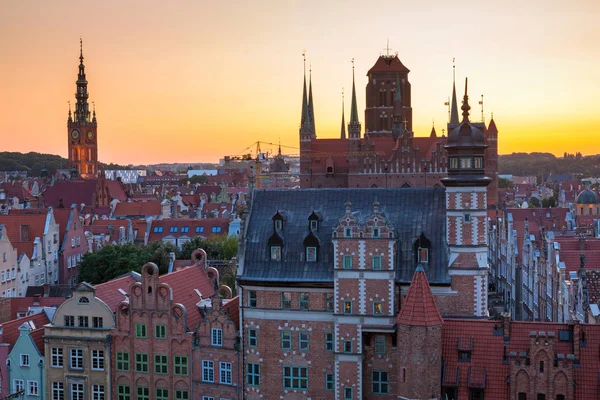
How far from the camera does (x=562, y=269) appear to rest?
66.3m

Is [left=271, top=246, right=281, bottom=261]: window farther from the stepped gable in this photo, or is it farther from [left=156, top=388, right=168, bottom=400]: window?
[left=156, top=388, right=168, bottom=400]: window

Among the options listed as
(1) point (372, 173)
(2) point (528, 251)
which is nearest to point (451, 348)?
(2) point (528, 251)

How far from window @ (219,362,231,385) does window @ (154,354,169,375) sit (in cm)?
421

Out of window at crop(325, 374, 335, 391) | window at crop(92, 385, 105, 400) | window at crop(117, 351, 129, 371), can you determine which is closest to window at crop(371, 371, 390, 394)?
window at crop(325, 374, 335, 391)

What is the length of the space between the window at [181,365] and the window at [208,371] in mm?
1407

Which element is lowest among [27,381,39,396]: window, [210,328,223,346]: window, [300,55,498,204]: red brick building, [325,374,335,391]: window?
[27,381,39,396]: window

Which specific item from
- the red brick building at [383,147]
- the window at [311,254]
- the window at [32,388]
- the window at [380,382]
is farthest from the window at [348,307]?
the red brick building at [383,147]

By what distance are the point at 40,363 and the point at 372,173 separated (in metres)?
81.5

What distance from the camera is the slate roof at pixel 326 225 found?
176 feet

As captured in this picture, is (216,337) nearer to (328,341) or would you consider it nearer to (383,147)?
(328,341)

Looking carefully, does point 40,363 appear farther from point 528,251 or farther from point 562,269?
point 528,251

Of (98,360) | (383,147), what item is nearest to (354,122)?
(383,147)

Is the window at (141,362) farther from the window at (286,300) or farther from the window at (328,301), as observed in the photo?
the window at (328,301)

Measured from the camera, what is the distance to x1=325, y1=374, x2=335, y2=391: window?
54.0 m
